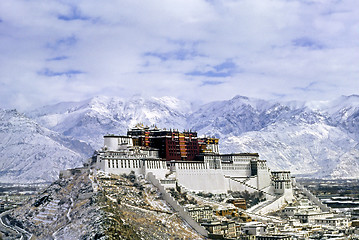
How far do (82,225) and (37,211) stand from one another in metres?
29.8

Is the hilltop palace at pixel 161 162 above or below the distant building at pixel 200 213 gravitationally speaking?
above

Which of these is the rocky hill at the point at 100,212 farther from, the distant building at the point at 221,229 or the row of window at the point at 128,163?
the distant building at the point at 221,229

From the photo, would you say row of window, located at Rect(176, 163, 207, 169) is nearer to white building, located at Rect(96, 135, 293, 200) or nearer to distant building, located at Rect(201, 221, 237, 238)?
white building, located at Rect(96, 135, 293, 200)

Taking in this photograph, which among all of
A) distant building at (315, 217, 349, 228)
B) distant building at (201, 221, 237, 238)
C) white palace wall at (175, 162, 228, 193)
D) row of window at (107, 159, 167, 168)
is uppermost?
row of window at (107, 159, 167, 168)

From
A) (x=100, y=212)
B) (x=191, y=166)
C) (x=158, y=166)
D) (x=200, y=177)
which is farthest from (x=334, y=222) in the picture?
(x=100, y=212)

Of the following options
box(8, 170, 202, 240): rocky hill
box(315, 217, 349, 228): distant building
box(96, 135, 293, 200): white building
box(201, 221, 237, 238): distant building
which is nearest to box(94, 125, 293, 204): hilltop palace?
box(96, 135, 293, 200): white building

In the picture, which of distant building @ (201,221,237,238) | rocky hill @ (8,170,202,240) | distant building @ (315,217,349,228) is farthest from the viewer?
distant building @ (315,217,349,228)

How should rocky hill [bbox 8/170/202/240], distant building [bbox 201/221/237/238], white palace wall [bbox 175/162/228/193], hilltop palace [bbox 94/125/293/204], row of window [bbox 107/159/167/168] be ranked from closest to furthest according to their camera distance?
rocky hill [bbox 8/170/202/240] < distant building [bbox 201/221/237/238] < row of window [bbox 107/159/167/168] < hilltop palace [bbox 94/125/293/204] < white palace wall [bbox 175/162/228/193]

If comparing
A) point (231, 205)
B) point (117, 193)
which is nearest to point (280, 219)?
point (231, 205)

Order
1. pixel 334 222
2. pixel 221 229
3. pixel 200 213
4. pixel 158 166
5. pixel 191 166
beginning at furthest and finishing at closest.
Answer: pixel 191 166 < pixel 158 166 < pixel 334 222 < pixel 200 213 < pixel 221 229

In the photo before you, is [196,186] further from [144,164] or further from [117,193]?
[117,193]

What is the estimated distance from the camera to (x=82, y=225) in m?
138

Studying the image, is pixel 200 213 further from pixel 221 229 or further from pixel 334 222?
pixel 334 222

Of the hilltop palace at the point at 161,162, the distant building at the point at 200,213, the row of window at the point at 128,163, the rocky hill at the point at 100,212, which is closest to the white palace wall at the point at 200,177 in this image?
the hilltop palace at the point at 161,162
